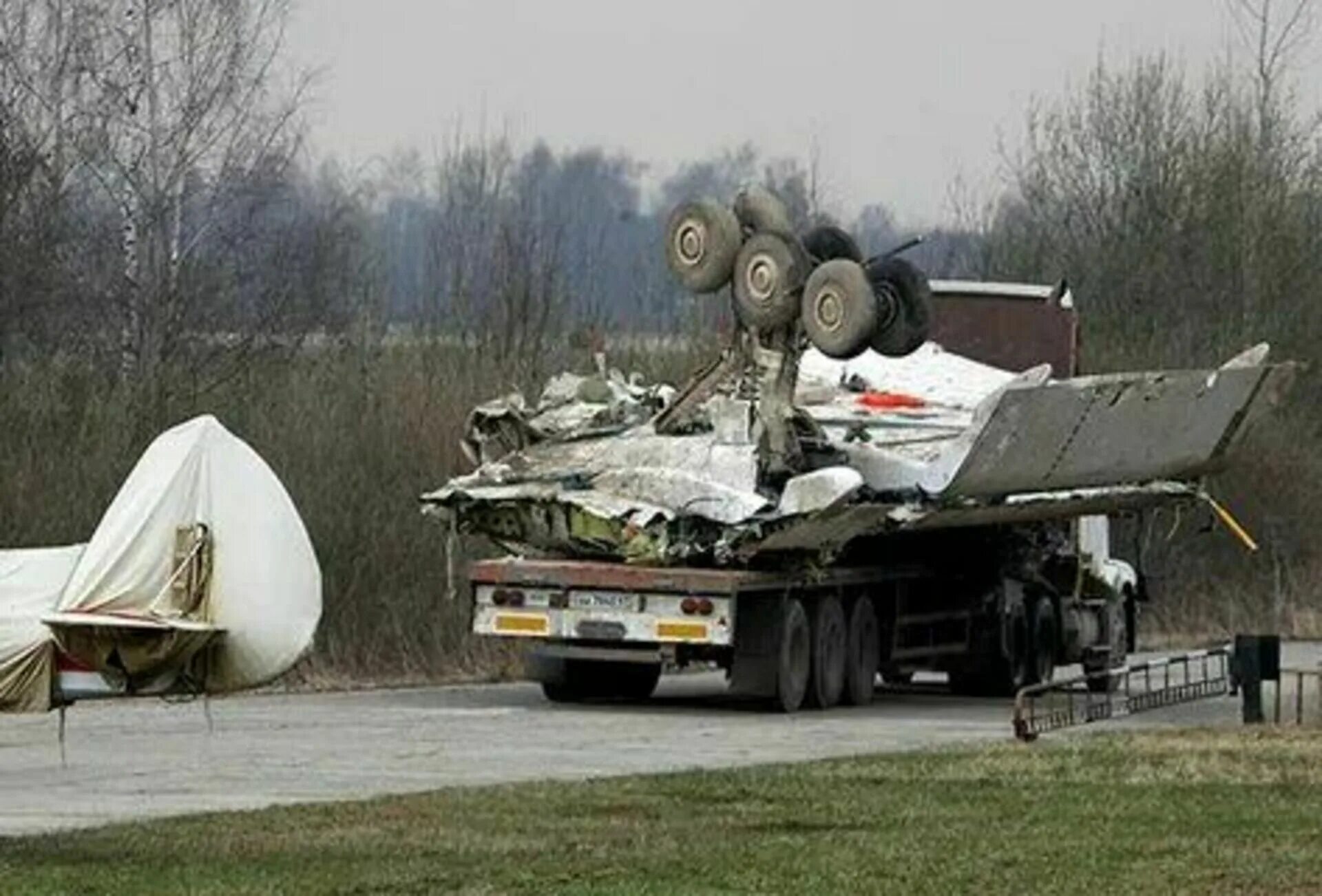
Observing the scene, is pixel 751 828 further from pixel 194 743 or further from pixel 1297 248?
pixel 1297 248

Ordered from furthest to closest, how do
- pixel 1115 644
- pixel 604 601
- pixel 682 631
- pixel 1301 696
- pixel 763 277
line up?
pixel 1115 644
pixel 763 277
pixel 604 601
pixel 682 631
pixel 1301 696

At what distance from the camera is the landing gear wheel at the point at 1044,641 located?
34719 millimetres

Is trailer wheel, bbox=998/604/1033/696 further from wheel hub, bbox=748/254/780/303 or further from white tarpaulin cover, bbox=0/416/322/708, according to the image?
white tarpaulin cover, bbox=0/416/322/708

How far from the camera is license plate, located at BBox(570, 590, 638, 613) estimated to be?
95.5 feet

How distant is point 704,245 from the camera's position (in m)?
29.8

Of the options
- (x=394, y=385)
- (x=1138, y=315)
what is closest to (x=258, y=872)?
(x=394, y=385)

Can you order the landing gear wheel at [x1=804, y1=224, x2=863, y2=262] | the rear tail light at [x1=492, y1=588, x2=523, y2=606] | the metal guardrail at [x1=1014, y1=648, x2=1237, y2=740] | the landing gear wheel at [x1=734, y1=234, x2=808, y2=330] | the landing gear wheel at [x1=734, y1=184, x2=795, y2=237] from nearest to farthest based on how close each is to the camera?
the metal guardrail at [x1=1014, y1=648, x2=1237, y2=740]
the landing gear wheel at [x1=734, y1=234, x2=808, y2=330]
the rear tail light at [x1=492, y1=588, x2=523, y2=606]
the landing gear wheel at [x1=734, y1=184, x2=795, y2=237]
the landing gear wheel at [x1=804, y1=224, x2=863, y2=262]

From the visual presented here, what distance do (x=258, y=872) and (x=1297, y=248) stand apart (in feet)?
153

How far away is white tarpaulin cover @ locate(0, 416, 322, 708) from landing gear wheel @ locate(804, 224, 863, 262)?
45.4 feet

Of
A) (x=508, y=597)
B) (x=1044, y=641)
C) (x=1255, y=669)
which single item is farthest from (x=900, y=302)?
(x=1044, y=641)

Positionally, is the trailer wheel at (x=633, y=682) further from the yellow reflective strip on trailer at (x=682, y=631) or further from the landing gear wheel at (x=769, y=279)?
the landing gear wheel at (x=769, y=279)

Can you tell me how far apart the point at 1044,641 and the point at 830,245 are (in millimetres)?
6189

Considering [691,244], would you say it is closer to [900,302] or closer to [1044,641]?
[900,302]

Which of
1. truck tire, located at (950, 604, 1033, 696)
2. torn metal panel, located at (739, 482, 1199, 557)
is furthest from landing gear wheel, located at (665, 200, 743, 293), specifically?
truck tire, located at (950, 604, 1033, 696)
